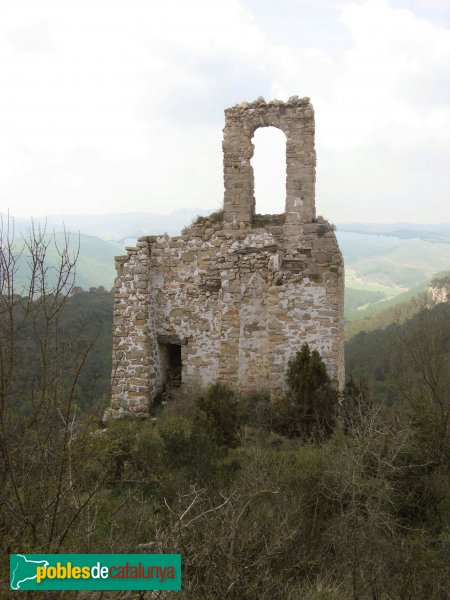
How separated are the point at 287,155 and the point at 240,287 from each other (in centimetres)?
234

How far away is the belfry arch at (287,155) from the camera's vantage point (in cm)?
927

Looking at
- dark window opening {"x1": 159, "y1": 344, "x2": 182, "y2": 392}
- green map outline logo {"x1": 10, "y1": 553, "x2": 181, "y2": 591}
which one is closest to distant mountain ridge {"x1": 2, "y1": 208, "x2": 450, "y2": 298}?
dark window opening {"x1": 159, "y1": 344, "x2": 182, "y2": 392}

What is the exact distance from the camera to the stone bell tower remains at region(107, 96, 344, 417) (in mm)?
9078

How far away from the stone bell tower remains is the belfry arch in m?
0.02

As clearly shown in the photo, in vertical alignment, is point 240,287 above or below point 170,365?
above

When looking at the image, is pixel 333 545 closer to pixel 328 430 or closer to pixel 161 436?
pixel 161 436

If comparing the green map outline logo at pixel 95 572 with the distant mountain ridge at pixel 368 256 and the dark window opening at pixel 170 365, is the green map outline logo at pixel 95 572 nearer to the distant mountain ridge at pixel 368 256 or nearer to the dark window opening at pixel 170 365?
the dark window opening at pixel 170 365

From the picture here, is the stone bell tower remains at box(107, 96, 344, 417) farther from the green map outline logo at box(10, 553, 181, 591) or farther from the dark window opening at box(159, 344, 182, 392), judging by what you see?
the green map outline logo at box(10, 553, 181, 591)

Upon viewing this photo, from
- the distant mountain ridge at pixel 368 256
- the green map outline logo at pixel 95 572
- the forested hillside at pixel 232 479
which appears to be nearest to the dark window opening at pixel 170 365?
the forested hillside at pixel 232 479

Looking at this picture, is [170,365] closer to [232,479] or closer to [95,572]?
[232,479]

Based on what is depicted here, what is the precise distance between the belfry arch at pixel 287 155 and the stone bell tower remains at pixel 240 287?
0.7 inches

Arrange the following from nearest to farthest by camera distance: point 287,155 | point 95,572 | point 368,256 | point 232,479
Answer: point 95,572
point 232,479
point 287,155
point 368,256

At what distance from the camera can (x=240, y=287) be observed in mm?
9398

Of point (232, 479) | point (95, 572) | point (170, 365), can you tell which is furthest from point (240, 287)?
point (95, 572)
